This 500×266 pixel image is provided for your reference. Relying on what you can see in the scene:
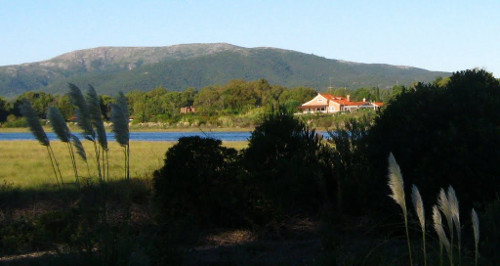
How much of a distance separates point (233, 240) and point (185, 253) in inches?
112

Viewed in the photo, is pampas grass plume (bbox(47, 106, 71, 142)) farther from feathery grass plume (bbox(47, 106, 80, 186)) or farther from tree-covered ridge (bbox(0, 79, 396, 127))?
tree-covered ridge (bbox(0, 79, 396, 127))

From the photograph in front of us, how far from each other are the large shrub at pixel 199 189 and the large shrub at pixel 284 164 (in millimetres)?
400

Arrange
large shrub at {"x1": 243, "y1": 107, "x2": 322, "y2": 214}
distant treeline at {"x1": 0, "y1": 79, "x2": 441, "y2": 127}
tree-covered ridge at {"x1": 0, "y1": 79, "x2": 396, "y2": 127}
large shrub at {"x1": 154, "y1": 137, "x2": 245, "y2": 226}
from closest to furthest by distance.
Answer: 1. large shrub at {"x1": 243, "y1": 107, "x2": 322, "y2": 214}
2. large shrub at {"x1": 154, "y1": 137, "x2": 245, "y2": 226}
3. tree-covered ridge at {"x1": 0, "y1": 79, "x2": 396, "y2": 127}
4. distant treeline at {"x1": 0, "y1": 79, "x2": 441, "y2": 127}

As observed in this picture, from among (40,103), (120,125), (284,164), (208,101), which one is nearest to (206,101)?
(208,101)

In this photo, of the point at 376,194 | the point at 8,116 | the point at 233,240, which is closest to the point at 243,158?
the point at 233,240

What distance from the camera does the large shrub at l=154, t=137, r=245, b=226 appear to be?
10102 millimetres

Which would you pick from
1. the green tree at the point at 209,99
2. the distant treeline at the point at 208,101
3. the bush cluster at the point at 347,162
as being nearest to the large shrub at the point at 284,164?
the bush cluster at the point at 347,162

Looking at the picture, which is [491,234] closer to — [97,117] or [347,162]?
[97,117]

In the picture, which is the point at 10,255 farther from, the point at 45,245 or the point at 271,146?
the point at 271,146

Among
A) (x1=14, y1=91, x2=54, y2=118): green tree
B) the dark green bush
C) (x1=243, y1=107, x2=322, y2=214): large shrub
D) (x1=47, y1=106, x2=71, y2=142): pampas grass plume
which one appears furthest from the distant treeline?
the dark green bush

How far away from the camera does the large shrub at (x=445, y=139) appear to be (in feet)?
27.1

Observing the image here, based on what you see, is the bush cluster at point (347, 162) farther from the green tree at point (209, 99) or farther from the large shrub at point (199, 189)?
the green tree at point (209, 99)

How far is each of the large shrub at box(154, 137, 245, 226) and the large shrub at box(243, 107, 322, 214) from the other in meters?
0.40

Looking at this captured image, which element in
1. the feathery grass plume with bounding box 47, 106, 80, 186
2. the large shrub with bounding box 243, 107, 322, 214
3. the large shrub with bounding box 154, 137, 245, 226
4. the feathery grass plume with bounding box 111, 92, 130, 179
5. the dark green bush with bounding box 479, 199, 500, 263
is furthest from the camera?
the large shrub with bounding box 154, 137, 245, 226
